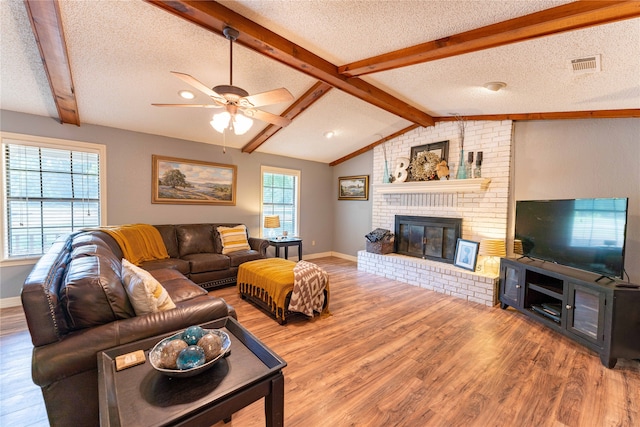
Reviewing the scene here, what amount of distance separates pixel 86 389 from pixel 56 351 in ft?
0.79

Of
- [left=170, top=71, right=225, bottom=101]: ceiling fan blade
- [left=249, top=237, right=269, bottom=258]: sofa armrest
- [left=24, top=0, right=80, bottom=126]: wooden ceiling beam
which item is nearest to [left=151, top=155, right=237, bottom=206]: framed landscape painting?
[left=249, top=237, right=269, bottom=258]: sofa armrest

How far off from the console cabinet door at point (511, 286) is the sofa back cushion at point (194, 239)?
13.8 feet

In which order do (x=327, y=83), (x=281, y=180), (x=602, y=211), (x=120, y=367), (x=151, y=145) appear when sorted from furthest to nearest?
→ (x=281, y=180) < (x=151, y=145) < (x=327, y=83) < (x=602, y=211) < (x=120, y=367)

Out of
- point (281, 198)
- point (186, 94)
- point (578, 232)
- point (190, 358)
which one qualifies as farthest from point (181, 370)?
point (281, 198)

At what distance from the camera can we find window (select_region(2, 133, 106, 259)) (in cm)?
312

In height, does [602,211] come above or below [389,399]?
above

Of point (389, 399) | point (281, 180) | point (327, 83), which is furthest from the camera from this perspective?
point (281, 180)

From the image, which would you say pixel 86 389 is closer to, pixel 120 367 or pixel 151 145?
pixel 120 367

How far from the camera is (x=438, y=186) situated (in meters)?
4.17


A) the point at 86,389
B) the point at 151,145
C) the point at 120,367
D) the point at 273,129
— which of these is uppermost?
the point at 273,129

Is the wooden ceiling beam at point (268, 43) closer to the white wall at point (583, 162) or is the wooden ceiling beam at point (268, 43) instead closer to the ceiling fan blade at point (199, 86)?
the ceiling fan blade at point (199, 86)

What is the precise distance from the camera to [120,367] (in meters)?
1.16

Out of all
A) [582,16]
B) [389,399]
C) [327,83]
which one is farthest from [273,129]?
[389,399]

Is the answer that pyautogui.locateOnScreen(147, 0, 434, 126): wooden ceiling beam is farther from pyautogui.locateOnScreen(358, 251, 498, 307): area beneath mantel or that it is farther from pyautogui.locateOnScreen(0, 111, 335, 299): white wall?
pyautogui.locateOnScreen(0, 111, 335, 299): white wall
